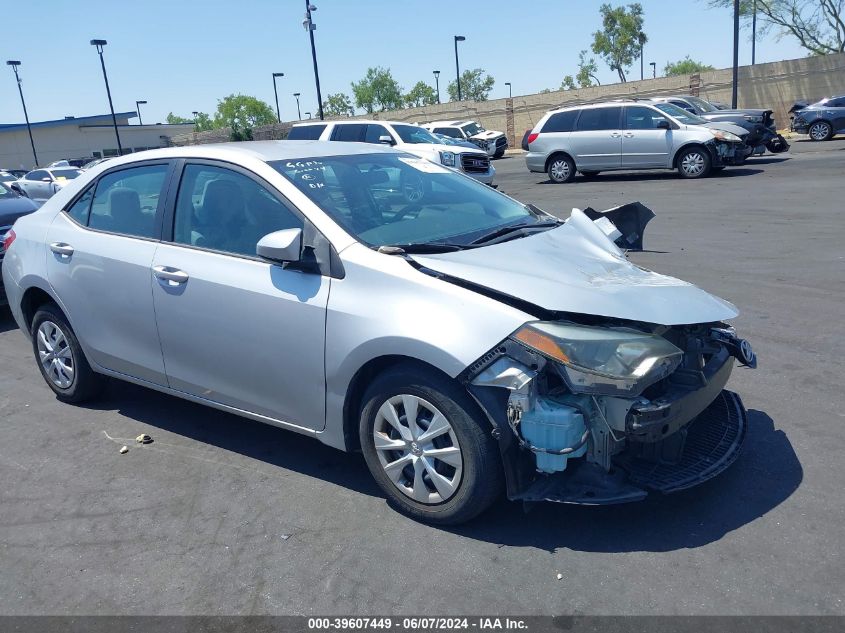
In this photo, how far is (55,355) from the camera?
5293 millimetres

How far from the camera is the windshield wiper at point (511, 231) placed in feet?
13.1

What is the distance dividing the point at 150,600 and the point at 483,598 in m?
1.39

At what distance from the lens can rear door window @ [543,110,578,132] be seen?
1911 cm

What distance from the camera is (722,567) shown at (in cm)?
303

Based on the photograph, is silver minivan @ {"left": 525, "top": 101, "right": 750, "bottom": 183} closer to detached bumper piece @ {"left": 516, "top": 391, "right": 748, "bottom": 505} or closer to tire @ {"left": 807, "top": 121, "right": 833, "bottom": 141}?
tire @ {"left": 807, "top": 121, "right": 833, "bottom": 141}

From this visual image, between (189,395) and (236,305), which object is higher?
(236,305)

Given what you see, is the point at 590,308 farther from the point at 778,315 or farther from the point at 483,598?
the point at 778,315

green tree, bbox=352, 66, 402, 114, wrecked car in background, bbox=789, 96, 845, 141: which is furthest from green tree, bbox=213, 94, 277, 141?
wrecked car in background, bbox=789, 96, 845, 141

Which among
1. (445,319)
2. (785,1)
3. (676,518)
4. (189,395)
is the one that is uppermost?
(785,1)

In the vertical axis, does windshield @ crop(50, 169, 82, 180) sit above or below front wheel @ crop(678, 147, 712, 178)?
above

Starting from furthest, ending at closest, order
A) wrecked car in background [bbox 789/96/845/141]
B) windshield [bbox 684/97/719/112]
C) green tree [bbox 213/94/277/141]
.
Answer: green tree [bbox 213/94/277/141], wrecked car in background [bbox 789/96/845/141], windshield [bbox 684/97/719/112]

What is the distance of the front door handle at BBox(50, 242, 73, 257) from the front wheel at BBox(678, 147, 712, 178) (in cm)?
1564

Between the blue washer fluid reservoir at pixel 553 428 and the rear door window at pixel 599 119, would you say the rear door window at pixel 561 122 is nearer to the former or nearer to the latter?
the rear door window at pixel 599 119

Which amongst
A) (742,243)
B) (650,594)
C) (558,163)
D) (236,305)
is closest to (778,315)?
(742,243)
